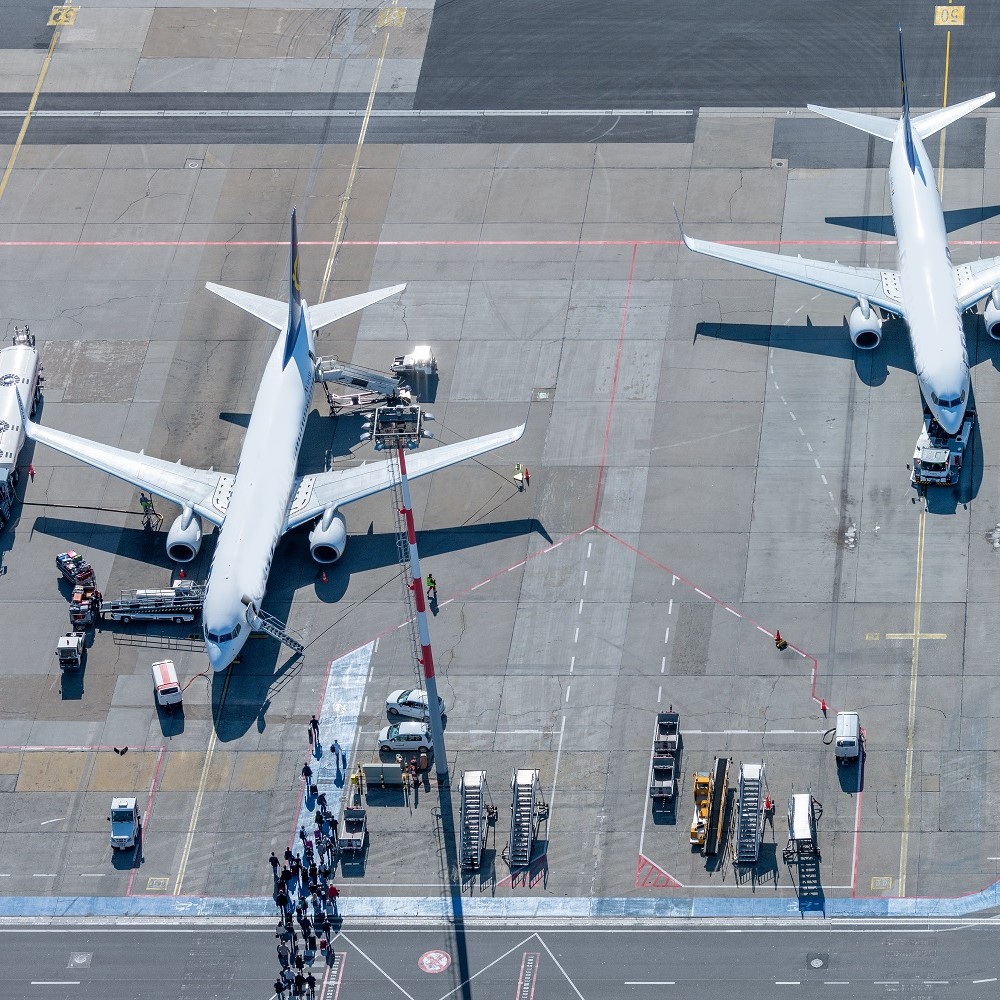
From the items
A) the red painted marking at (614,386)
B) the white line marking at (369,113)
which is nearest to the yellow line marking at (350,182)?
the white line marking at (369,113)

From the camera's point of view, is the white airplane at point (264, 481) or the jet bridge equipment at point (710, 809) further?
the white airplane at point (264, 481)

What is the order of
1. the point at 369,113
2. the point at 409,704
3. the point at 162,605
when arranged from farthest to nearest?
the point at 369,113, the point at 162,605, the point at 409,704

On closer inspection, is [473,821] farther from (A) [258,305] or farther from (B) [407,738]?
(A) [258,305]

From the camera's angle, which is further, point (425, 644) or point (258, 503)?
point (258, 503)

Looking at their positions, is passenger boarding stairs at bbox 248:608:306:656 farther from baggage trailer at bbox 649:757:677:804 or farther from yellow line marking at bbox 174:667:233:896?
baggage trailer at bbox 649:757:677:804

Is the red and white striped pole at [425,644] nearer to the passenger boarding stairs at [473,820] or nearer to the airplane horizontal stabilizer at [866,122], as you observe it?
the passenger boarding stairs at [473,820]

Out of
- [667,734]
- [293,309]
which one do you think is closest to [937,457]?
[667,734]
